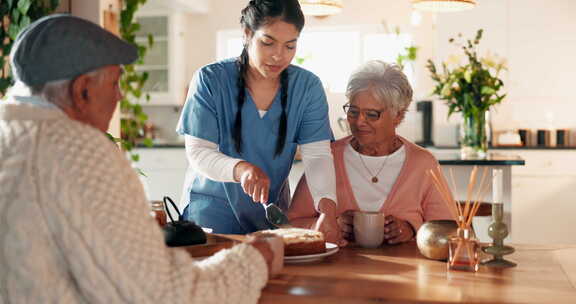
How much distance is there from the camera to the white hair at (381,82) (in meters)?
2.29

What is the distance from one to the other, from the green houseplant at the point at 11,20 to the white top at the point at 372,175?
1334mm

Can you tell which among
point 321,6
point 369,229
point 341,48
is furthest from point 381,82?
point 341,48

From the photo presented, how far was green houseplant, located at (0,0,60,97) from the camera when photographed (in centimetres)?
254

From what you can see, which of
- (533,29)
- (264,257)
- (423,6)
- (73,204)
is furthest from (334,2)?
(73,204)

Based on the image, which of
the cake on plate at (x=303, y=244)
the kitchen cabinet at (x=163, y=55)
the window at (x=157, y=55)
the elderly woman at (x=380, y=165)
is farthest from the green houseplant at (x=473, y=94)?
the window at (x=157, y=55)

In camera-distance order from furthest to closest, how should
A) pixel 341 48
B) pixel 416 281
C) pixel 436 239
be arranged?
pixel 341 48 → pixel 436 239 → pixel 416 281

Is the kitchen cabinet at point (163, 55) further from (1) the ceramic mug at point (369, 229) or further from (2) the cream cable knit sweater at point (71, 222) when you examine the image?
(2) the cream cable knit sweater at point (71, 222)

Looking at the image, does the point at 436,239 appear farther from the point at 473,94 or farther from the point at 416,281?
the point at 473,94

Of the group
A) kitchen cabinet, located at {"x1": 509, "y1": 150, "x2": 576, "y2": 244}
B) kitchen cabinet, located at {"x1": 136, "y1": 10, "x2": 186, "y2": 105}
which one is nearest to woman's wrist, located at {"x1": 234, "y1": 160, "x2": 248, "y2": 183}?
kitchen cabinet, located at {"x1": 509, "y1": 150, "x2": 576, "y2": 244}

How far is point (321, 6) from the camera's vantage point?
14.5ft

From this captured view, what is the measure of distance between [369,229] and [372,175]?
1.47 feet

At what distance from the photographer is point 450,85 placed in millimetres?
4465

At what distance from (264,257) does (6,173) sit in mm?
500

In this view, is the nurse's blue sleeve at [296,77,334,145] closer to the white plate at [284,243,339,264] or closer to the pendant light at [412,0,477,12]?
the white plate at [284,243,339,264]
